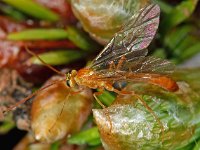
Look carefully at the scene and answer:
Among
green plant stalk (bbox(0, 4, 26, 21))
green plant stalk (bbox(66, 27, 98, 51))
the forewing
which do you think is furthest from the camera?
green plant stalk (bbox(0, 4, 26, 21))

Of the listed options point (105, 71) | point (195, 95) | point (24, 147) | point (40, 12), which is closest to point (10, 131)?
point (24, 147)

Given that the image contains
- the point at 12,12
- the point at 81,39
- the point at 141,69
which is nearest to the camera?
the point at 141,69

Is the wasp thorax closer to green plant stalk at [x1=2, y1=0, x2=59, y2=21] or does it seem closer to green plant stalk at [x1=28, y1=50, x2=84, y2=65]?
green plant stalk at [x1=28, y1=50, x2=84, y2=65]

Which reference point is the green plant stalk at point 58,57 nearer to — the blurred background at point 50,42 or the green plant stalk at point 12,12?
the blurred background at point 50,42

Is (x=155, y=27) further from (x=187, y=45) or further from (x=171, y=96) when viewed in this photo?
(x=187, y=45)

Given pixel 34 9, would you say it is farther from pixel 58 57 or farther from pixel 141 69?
pixel 141 69

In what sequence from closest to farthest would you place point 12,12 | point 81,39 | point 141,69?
1. point 141,69
2. point 81,39
3. point 12,12

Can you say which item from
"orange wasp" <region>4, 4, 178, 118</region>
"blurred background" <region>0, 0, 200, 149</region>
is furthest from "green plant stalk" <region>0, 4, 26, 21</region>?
"orange wasp" <region>4, 4, 178, 118</region>

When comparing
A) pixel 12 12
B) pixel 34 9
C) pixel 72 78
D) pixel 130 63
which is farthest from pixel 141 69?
pixel 12 12
